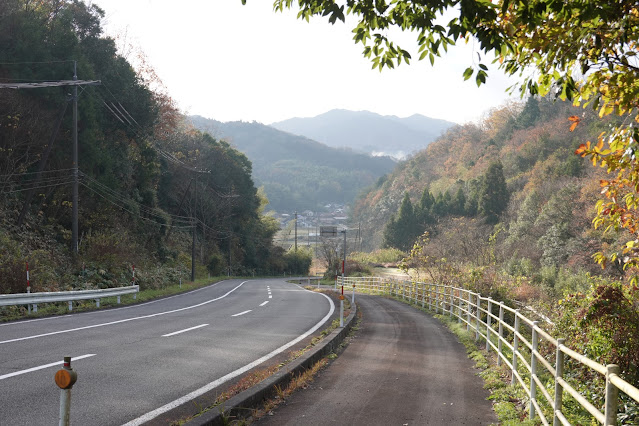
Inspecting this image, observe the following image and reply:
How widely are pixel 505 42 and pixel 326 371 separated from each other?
5.55 meters

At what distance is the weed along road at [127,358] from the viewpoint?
5.61 metres

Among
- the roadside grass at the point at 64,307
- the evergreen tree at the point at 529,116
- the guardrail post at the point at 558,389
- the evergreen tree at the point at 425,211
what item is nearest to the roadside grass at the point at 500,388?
the guardrail post at the point at 558,389

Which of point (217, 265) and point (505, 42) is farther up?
point (505, 42)

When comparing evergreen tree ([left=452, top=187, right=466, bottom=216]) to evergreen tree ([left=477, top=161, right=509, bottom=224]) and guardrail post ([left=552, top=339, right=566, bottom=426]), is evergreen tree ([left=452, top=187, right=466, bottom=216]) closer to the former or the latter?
evergreen tree ([left=477, top=161, right=509, bottom=224])

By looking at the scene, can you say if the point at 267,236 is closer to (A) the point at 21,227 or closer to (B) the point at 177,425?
(A) the point at 21,227

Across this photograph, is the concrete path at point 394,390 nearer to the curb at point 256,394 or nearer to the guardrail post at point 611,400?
the curb at point 256,394

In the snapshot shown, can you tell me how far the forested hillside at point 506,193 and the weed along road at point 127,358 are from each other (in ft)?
19.3

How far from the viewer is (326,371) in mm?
8203

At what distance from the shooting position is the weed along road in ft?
18.4

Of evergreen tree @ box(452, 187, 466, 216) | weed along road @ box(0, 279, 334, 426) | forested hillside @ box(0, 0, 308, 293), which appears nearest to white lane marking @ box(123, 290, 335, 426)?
weed along road @ box(0, 279, 334, 426)

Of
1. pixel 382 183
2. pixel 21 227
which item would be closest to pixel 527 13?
pixel 21 227

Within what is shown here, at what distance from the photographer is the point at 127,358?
27.0 ft

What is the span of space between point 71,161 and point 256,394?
2374 cm

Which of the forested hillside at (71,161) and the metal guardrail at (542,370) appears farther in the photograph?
the forested hillside at (71,161)
